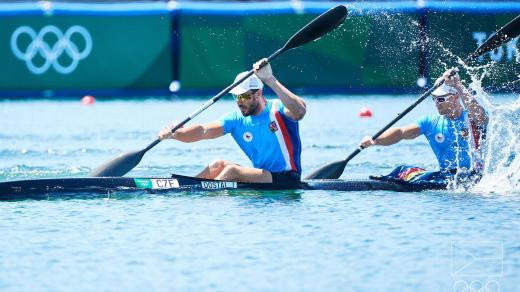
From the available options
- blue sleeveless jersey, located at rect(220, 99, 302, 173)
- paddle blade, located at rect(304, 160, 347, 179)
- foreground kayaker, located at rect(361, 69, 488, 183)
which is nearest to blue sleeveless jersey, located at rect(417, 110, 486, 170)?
foreground kayaker, located at rect(361, 69, 488, 183)

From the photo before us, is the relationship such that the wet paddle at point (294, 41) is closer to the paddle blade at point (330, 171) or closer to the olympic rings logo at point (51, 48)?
the paddle blade at point (330, 171)

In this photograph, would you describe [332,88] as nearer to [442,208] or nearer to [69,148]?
[69,148]

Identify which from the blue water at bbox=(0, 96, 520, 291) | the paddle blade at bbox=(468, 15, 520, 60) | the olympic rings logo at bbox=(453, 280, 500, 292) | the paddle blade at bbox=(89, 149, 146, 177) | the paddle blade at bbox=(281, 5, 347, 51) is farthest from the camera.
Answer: the paddle blade at bbox=(468, 15, 520, 60)

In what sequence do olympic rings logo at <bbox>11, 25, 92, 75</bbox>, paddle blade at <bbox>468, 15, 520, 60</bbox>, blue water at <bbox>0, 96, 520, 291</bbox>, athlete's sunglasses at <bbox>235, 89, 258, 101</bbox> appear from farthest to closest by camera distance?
1. olympic rings logo at <bbox>11, 25, 92, 75</bbox>
2. paddle blade at <bbox>468, 15, 520, 60</bbox>
3. athlete's sunglasses at <bbox>235, 89, 258, 101</bbox>
4. blue water at <bbox>0, 96, 520, 291</bbox>

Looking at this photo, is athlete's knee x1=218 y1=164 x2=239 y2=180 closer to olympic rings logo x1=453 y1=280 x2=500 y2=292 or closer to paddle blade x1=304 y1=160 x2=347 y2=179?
paddle blade x1=304 y1=160 x2=347 y2=179

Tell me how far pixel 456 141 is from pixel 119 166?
11.8 ft

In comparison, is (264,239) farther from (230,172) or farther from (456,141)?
(456,141)

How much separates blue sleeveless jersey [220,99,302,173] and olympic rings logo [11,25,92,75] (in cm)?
1338

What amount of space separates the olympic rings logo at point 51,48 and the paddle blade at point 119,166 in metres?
12.3

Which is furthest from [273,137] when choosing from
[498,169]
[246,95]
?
[498,169]

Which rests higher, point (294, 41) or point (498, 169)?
point (294, 41)

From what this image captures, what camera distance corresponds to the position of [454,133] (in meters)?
13.1

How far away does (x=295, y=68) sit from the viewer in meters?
25.2

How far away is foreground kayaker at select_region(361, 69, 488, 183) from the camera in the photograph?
42.6ft
